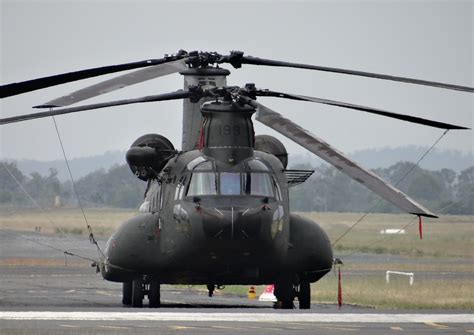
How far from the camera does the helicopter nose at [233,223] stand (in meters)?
23.6

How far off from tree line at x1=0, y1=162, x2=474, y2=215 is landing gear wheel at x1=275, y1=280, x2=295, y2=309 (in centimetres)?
4872

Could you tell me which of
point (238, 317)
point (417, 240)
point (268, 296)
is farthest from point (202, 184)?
point (417, 240)

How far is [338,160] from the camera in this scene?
21.3 m

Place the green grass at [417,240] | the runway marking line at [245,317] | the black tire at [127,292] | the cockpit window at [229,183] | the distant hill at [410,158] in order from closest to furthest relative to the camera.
A: the runway marking line at [245,317]
the cockpit window at [229,183]
the black tire at [127,292]
the green grass at [417,240]
the distant hill at [410,158]

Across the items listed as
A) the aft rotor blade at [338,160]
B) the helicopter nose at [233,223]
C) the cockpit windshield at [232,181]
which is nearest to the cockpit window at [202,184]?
the cockpit windshield at [232,181]

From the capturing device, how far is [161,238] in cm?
2580

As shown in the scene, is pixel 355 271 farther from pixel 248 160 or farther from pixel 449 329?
pixel 449 329

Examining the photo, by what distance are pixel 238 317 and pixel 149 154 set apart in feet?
16.2

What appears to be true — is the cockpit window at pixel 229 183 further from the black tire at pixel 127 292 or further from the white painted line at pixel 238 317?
the black tire at pixel 127 292

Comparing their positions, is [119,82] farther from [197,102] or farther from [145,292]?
[145,292]

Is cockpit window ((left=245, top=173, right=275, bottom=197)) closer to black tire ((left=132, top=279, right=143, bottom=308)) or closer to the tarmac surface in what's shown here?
the tarmac surface

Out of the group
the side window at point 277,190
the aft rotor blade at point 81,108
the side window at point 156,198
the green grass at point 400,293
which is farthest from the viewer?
the green grass at point 400,293

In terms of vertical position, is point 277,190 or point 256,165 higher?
point 256,165

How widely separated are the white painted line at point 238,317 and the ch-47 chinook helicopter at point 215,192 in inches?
56.1
